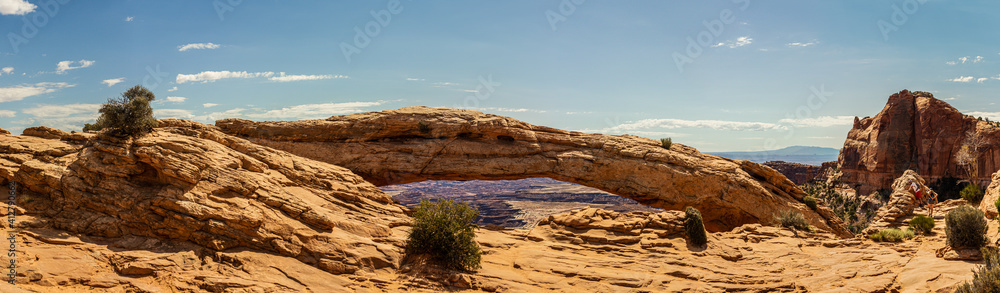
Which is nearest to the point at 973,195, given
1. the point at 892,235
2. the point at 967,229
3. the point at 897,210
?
the point at 897,210

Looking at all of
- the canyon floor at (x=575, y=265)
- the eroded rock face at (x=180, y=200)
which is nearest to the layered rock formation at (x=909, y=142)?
the canyon floor at (x=575, y=265)

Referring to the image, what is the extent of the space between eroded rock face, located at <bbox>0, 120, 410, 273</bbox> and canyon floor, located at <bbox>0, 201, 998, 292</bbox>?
60cm

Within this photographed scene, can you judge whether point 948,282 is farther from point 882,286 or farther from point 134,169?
point 134,169

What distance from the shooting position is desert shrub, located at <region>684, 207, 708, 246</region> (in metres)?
22.3

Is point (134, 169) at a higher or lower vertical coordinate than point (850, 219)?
higher

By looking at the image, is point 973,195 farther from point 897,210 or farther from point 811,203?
point 811,203

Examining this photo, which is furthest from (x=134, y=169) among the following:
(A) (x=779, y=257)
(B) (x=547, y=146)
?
(A) (x=779, y=257)

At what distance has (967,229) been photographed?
58.6 feet

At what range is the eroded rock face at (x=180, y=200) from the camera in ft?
51.8

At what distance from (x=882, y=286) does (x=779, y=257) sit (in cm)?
469

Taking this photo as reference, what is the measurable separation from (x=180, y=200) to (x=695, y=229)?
2231 centimetres

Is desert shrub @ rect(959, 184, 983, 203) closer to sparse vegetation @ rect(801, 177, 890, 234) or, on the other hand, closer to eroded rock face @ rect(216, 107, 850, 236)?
eroded rock face @ rect(216, 107, 850, 236)

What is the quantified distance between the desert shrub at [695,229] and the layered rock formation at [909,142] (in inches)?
4118

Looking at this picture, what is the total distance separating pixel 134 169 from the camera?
17484 mm
